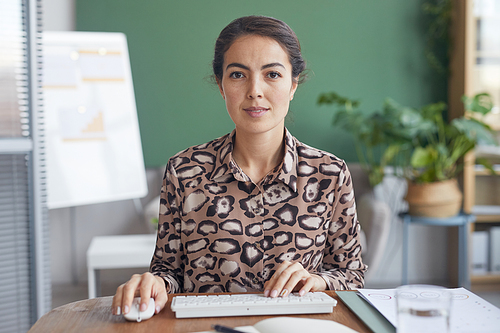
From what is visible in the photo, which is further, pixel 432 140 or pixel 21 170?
pixel 432 140

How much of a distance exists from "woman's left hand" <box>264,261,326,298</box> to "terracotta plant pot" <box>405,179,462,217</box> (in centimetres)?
207

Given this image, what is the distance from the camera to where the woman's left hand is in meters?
0.81

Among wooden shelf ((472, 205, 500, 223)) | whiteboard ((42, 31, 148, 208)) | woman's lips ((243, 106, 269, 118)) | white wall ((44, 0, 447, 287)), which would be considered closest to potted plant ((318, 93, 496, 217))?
wooden shelf ((472, 205, 500, 223))

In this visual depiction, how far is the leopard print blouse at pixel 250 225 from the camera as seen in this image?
1105 millimetres

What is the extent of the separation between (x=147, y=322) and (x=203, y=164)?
518 mm

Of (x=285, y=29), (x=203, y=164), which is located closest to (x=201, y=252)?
(x=203, y=164)

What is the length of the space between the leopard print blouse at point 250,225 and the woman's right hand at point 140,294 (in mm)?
250

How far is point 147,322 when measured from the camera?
74cm

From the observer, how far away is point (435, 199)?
271 centimetres

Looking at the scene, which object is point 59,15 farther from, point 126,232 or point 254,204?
point 254,204

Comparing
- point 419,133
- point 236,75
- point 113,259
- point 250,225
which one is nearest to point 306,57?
point 419,133

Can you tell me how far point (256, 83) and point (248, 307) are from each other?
550 mm

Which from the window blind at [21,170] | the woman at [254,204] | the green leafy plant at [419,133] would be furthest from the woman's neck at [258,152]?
the green leafy plant at [419,133]

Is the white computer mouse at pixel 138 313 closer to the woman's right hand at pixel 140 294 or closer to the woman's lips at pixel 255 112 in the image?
the woman's right hand at pixel 140 294
